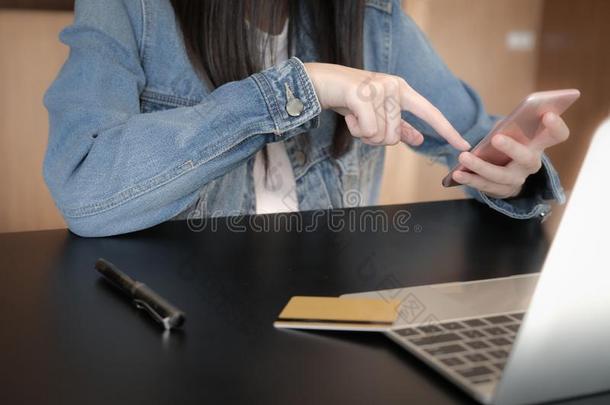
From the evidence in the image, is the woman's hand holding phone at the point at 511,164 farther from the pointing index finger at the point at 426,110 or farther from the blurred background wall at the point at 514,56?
the blurred background wall at the point at 514,56

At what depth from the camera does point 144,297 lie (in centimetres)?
55

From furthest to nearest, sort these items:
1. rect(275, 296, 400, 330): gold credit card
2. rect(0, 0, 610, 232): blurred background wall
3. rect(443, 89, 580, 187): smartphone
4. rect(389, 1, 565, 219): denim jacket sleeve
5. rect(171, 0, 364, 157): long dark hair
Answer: rect(0, 0, 610, 232): blurred background wall → rect(389, 1, 565, 219): denim jacket sleeve → rect(171, 0, 364, 157): long dark hair → rect(443, 89, 580, 187): smartphone → rect(275, 296, 400, 330): gold credit card

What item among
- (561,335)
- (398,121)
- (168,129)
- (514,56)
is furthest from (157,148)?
(514,56)

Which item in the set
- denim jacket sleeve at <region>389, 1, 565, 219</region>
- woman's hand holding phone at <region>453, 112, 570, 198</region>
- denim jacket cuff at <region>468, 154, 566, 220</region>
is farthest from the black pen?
denim jacket sleeve at <region>389, 1, 565, 219</region>

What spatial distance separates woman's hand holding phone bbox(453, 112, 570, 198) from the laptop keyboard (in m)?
0.25

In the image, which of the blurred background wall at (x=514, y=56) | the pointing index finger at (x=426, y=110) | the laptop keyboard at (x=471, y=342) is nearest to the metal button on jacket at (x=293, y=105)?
the pointing index finger at (x=426, y=110)

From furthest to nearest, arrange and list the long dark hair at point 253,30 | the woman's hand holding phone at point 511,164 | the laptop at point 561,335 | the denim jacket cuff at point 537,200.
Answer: the long dark hair at point 253,30, the denim jacket cuff at point 537,200, the woman's hand holding phone at point 511,164, the laptop at point 561,335

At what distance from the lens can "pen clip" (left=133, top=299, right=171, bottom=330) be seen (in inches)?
20.0

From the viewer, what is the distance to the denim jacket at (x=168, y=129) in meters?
0.77

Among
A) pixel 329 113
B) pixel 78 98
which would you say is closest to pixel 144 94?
pixel 78 98

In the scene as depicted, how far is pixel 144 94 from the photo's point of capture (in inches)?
39.3

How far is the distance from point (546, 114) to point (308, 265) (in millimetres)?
262

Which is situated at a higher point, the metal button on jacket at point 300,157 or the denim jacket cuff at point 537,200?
the denim jacket cuff at point 537,200

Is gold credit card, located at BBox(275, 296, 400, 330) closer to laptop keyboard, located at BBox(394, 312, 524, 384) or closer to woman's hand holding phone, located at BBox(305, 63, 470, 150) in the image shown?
laptop keyboard, located at BBox(394, 312, 524, 384)
